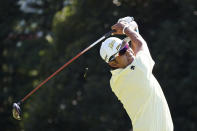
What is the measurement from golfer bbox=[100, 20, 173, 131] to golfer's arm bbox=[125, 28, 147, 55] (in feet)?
0.35

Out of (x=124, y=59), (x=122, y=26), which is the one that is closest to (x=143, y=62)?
(x=124, y=59)

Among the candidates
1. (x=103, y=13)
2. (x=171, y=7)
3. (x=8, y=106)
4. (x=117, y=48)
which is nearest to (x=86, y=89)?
(x=103, y=13)

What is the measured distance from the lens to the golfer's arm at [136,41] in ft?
16.9

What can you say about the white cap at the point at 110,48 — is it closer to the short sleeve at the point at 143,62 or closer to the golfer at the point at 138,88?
Result: the golfer at the point at 138,88

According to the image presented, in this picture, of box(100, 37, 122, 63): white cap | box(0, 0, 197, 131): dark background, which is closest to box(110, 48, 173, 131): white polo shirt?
box(100, 37, 122, 63): white cap

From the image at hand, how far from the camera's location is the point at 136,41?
524cm

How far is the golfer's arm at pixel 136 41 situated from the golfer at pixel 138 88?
Result: 11cm

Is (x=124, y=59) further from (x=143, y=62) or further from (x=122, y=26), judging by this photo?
(x=122, y=26)

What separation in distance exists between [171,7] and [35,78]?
19.4 feet

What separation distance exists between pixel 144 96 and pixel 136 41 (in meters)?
0.66

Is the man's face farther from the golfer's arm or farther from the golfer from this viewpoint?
the golfer's arm

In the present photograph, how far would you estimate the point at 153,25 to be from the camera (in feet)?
50.7

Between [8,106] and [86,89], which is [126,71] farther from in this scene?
[8,106]

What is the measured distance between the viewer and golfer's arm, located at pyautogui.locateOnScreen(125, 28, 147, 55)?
5.14 m
